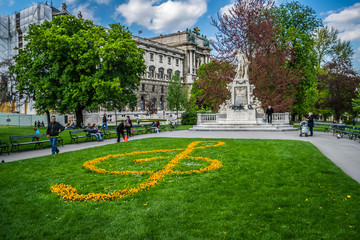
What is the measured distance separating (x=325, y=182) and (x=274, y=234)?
11.2 feet

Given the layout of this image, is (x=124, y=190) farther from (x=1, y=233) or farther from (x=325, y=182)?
(x=325, y=182)

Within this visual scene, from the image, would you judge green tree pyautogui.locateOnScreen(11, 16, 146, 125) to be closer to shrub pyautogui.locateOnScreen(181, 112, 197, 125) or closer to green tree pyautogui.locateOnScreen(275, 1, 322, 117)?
shrub pyautogui.locateOnScreen(181, 112, 197, 125)

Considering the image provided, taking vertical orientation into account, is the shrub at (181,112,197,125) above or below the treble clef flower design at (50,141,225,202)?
above

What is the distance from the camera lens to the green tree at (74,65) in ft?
90.5

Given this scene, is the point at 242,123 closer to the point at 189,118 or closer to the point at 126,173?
the point at 189,118

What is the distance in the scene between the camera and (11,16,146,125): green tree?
27.6 meters

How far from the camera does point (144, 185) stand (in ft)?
22.7

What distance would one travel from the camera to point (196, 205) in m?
5.54

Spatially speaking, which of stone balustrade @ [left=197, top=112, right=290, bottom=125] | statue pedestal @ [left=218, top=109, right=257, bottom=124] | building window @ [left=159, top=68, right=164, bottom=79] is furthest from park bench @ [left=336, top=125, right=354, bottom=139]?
building window @ [left=159, top=68, right=164, bottom=79]

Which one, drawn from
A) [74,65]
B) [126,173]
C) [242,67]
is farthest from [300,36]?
[126,173]

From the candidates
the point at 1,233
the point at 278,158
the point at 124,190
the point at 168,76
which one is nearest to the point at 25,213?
the point at 1,233

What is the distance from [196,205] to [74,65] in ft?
91.3

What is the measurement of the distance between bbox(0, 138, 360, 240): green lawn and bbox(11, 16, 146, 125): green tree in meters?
19.8

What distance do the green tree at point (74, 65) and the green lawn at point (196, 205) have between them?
65.1ft
